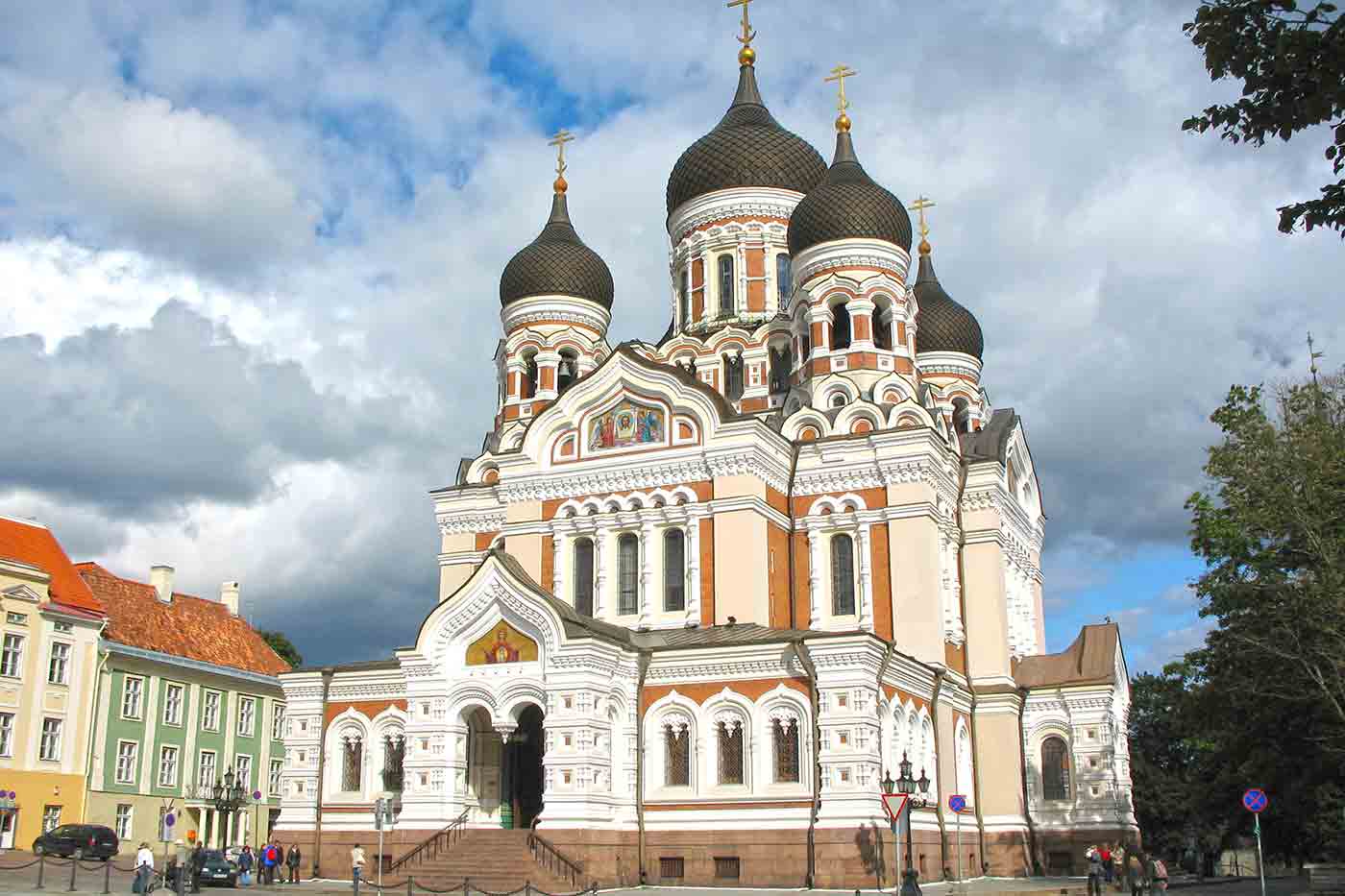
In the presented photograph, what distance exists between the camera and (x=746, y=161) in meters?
39.1

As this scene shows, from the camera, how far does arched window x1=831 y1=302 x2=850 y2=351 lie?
34.9 metres

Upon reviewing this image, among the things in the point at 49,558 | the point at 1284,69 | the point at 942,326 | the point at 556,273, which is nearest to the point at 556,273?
the point at 556,273

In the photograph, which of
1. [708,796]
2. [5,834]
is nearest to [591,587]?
[708,796]

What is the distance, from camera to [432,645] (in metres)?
27.2

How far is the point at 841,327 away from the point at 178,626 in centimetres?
2264

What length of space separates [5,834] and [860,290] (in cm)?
2486

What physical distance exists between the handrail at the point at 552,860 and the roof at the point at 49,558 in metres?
17.6

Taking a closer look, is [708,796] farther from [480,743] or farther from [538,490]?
[538,490]

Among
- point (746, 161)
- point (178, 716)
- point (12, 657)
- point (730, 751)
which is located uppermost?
point (746, 161)

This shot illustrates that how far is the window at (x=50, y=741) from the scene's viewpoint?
34719mm

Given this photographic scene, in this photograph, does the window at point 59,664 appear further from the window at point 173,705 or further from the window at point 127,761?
the window at point 173,705

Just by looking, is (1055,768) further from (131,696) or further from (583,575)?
(131,696)

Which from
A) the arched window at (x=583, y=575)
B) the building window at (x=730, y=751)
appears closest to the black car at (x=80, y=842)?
the arched window at (x=583, y=575)

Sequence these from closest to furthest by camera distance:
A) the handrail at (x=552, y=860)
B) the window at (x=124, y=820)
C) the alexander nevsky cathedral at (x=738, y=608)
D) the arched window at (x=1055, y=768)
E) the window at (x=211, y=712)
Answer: the handrail at (x=552, y=860) → the alexander nevsky cathedral at (x=738, y=608) → the arched window at (x=1055, y=768) → the window at (x=124, y=820) → the window at (x=211, y=712)
